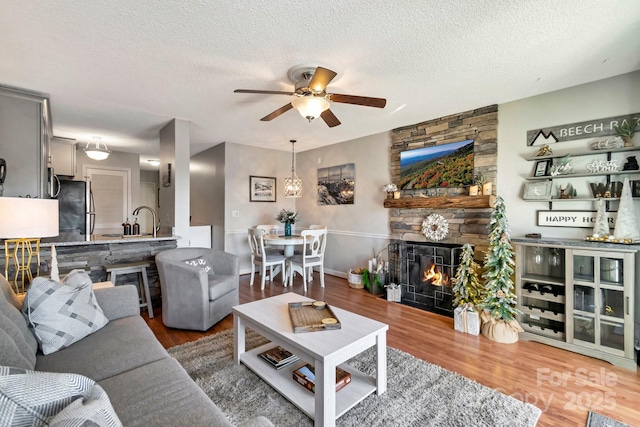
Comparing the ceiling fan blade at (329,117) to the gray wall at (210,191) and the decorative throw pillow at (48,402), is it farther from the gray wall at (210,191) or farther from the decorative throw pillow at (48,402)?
the gray wall at (210,191)

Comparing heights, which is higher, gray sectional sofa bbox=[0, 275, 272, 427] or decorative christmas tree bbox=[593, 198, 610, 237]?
decorative christmas tree bbox=[593, 198, 610, 237]

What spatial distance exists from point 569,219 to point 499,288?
0.95m

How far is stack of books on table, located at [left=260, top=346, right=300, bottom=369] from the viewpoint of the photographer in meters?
2.04

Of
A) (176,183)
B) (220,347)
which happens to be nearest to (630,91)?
(220,347)

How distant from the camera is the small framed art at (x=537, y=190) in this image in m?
2.87

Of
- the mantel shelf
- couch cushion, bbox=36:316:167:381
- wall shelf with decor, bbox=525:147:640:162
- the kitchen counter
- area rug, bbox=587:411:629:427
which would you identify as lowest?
area rug, bbox=587:411:629:427

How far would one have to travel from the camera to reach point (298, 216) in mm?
6121

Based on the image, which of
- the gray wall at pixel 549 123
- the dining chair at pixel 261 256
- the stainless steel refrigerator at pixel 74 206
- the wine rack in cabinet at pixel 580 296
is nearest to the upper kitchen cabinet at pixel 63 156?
the stainless steel refrigerator at pixel 74 206

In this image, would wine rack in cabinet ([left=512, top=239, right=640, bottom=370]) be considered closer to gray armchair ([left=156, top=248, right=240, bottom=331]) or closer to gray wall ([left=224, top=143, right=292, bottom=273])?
gray armchair ([left=156, top=248, right=240, bottom=331])

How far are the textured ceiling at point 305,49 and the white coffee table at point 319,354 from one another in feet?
6.52

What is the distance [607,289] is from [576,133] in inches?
57.4

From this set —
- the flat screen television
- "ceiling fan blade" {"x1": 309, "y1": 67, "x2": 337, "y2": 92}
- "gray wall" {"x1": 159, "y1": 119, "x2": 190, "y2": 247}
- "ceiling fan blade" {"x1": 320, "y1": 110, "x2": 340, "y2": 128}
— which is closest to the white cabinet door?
"gray wall" {"x1": 159, "y1": 119, "x2": 190, "y2": 247}

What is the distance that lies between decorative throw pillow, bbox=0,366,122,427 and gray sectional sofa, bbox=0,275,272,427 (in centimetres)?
38

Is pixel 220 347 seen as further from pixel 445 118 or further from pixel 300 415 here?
pixel 445 118
